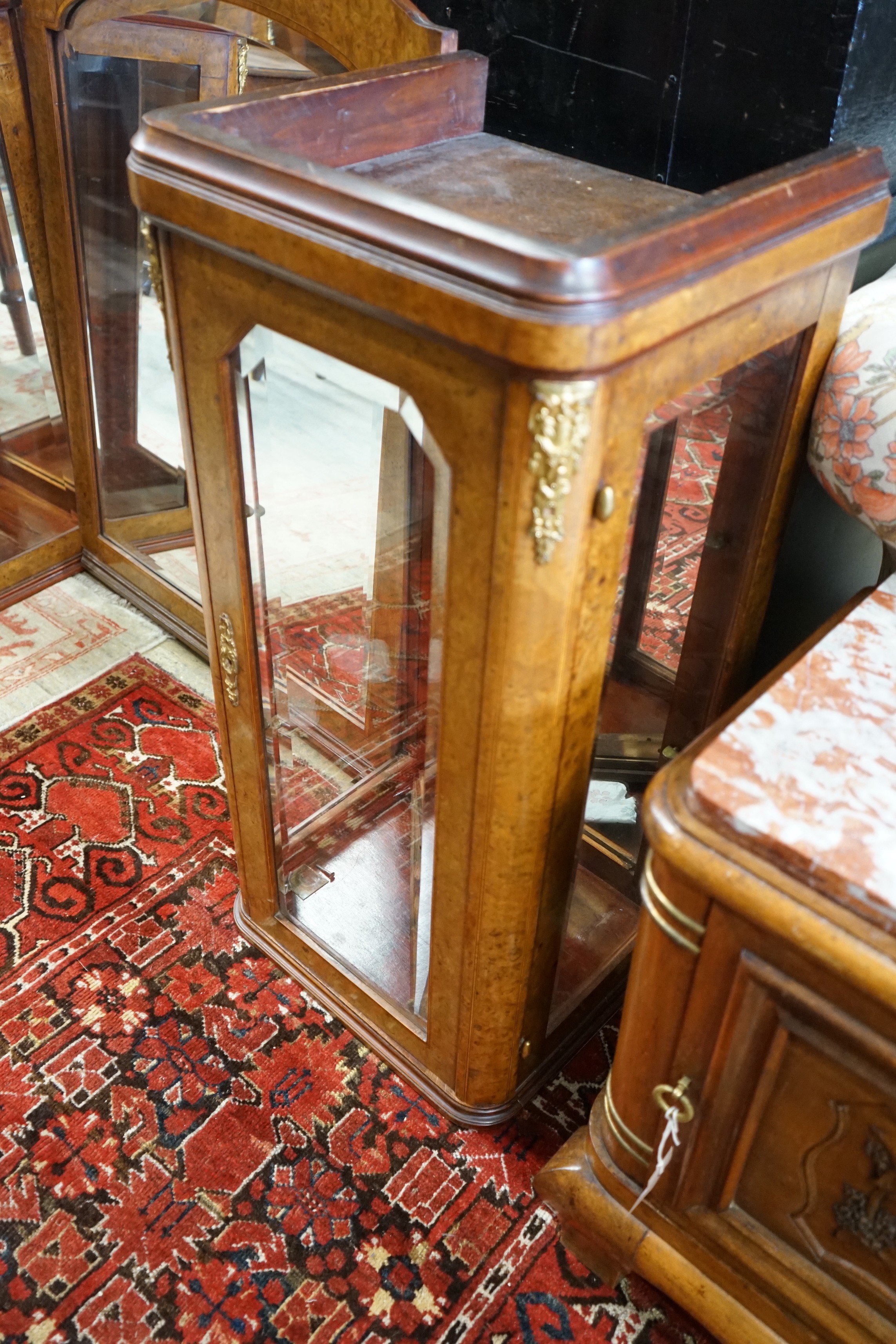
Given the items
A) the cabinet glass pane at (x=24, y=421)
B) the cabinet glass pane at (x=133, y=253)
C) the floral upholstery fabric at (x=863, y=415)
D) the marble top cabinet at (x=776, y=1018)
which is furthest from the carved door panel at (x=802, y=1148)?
the cabinet glass pane at (x=24, y=421)

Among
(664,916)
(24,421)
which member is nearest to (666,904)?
(664,916)

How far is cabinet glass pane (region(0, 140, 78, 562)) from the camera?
1.83 m

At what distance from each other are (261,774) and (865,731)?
0.68 metres

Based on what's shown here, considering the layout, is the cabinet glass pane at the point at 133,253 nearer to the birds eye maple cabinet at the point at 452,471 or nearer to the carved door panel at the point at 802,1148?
the birds eye maple cabinet at the point at 452,471

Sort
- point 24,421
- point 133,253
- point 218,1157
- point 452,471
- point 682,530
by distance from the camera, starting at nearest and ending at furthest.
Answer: point 452,471 < point 682,530 < point 218,1157 < point 133,253 < point 24,421

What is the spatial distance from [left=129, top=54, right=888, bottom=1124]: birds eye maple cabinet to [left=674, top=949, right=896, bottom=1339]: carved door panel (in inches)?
9.5

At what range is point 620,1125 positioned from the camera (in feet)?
3.41

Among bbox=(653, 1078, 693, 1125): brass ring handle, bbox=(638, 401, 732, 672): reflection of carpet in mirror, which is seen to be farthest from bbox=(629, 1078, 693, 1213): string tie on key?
bbox=(638, 401, 732, 672): reflection of carpet in mirror

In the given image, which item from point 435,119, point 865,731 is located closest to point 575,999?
point 865,731

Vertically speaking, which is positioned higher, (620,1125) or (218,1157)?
(620,1125)

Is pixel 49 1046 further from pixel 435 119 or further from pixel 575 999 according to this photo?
pixel 435 119

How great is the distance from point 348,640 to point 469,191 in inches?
19.7

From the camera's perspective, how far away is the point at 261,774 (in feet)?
4.18

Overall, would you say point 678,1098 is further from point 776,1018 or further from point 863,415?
point 863,415
